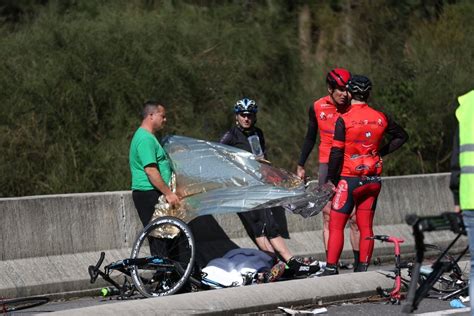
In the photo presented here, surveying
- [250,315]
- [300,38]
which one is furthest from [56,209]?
[300,38]

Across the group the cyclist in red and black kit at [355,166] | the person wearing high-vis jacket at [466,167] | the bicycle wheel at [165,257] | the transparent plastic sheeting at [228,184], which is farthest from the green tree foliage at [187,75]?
the person wearing high-vis jacket at [466,167]

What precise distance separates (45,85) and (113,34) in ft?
6.64

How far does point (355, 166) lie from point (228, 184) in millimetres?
1373

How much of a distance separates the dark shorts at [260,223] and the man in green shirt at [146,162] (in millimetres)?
1110

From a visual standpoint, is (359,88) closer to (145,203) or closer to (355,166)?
(355,166)

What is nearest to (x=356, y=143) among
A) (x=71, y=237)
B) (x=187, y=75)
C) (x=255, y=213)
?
(x=255, y=213)

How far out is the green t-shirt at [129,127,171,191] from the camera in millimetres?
12234

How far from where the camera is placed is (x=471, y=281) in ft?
27.1

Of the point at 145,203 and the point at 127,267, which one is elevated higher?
the point at 145,203

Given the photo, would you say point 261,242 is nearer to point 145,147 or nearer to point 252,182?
point 252,182

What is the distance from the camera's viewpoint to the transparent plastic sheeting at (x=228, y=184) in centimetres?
1235

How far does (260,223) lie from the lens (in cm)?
1315

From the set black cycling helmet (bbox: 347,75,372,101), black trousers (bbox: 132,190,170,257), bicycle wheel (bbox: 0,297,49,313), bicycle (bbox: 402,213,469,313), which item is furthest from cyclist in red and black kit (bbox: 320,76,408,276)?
bicycle (bbox: 402,213,469,313)

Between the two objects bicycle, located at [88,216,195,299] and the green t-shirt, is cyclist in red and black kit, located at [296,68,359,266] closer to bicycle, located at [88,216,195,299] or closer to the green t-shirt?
the green t-shirt
